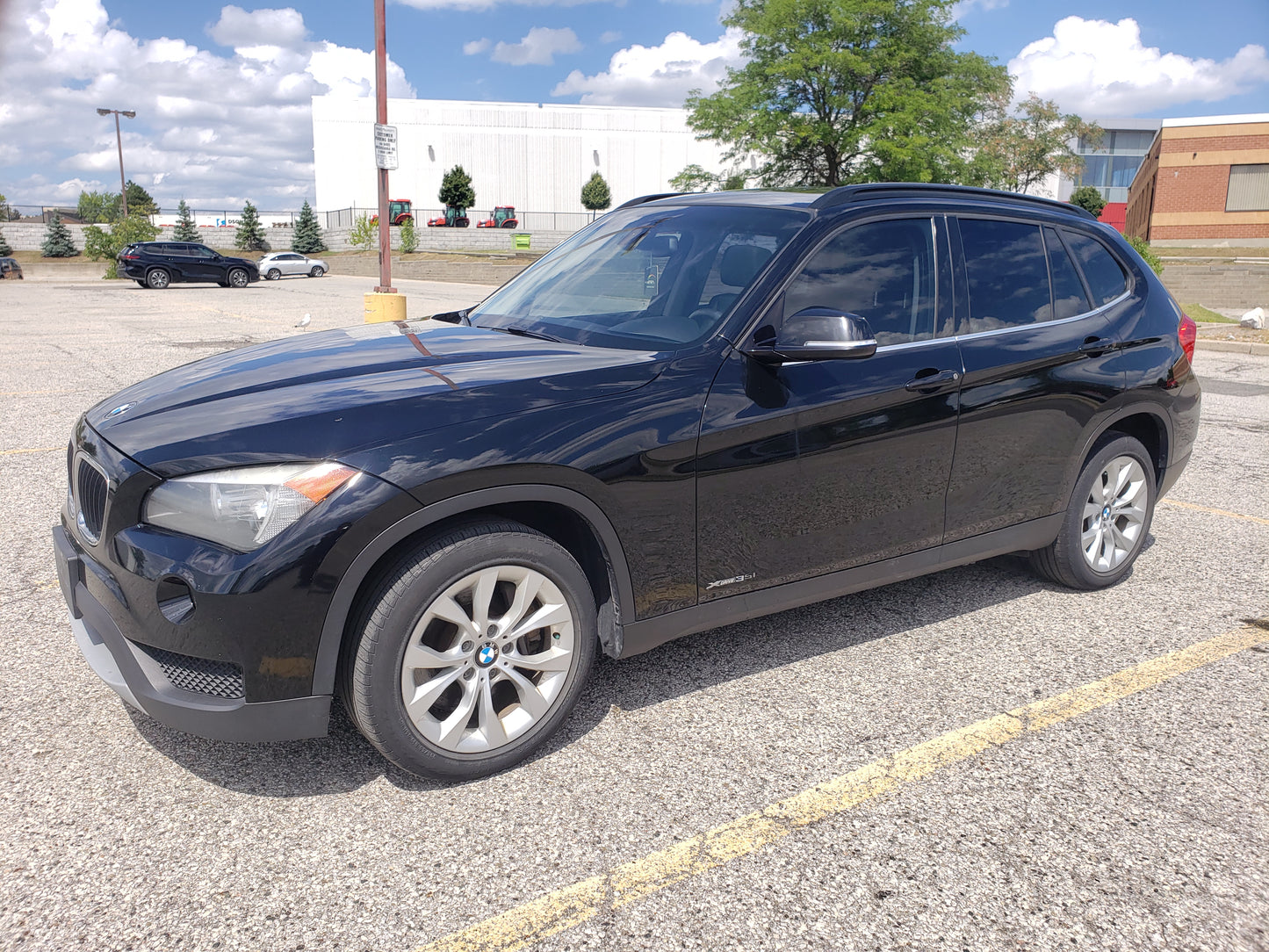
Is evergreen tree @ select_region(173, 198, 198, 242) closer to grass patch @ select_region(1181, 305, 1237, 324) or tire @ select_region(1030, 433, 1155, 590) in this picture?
grass patch @ select_region(1181, 305, 1237, 324)

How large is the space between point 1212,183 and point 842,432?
5788cm

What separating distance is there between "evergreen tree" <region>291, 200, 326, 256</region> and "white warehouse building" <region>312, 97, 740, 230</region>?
1559 centimetres

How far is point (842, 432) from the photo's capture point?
3.30 metres

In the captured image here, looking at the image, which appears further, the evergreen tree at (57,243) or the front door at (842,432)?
the evergreen tree at (57,243)

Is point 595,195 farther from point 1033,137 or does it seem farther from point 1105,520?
point 1105,520

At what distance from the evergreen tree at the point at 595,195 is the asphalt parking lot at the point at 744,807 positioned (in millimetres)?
73627

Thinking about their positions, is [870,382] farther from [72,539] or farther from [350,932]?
[72,539]

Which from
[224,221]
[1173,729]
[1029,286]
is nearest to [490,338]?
[1029,286]

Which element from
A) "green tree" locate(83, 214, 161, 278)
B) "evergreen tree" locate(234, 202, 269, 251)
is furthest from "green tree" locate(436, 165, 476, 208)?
"green tree" locate(83, 214, 161, 278)

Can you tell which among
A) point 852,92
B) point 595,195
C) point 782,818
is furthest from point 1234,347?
point 595,195

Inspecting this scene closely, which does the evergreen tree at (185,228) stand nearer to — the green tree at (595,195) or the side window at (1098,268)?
the green tree at (595,195)

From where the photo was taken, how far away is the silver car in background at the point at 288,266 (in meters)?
43.8

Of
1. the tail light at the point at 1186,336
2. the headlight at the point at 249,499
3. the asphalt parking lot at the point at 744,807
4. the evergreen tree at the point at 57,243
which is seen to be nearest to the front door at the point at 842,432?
the asphalt parking lot at the point at 744,807

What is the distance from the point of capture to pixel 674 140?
3258 inches
